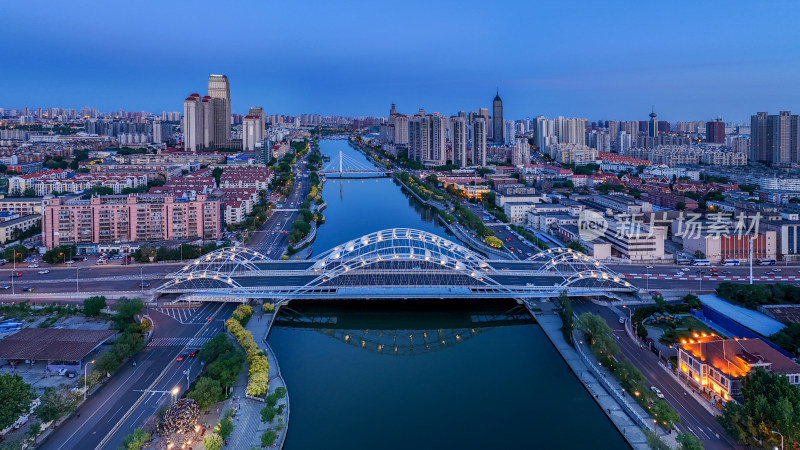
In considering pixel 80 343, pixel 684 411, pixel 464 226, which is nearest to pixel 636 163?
pixel 464 226

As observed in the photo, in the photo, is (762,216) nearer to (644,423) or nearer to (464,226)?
(464,226)

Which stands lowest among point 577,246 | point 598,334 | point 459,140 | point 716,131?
point 598,334

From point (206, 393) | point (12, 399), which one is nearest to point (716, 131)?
point (206, 393)

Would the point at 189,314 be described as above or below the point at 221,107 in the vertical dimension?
below

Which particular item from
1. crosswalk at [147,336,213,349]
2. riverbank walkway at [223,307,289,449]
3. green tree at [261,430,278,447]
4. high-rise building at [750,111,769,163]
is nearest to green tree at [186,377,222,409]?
riverbank walkway at [223,307,289,449]

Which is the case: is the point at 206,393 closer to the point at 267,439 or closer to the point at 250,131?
the point at 267,439

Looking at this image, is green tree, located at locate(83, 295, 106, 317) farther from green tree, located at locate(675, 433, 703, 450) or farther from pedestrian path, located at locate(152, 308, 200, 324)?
green tree, located at locate(675, 433, 703, 450)
